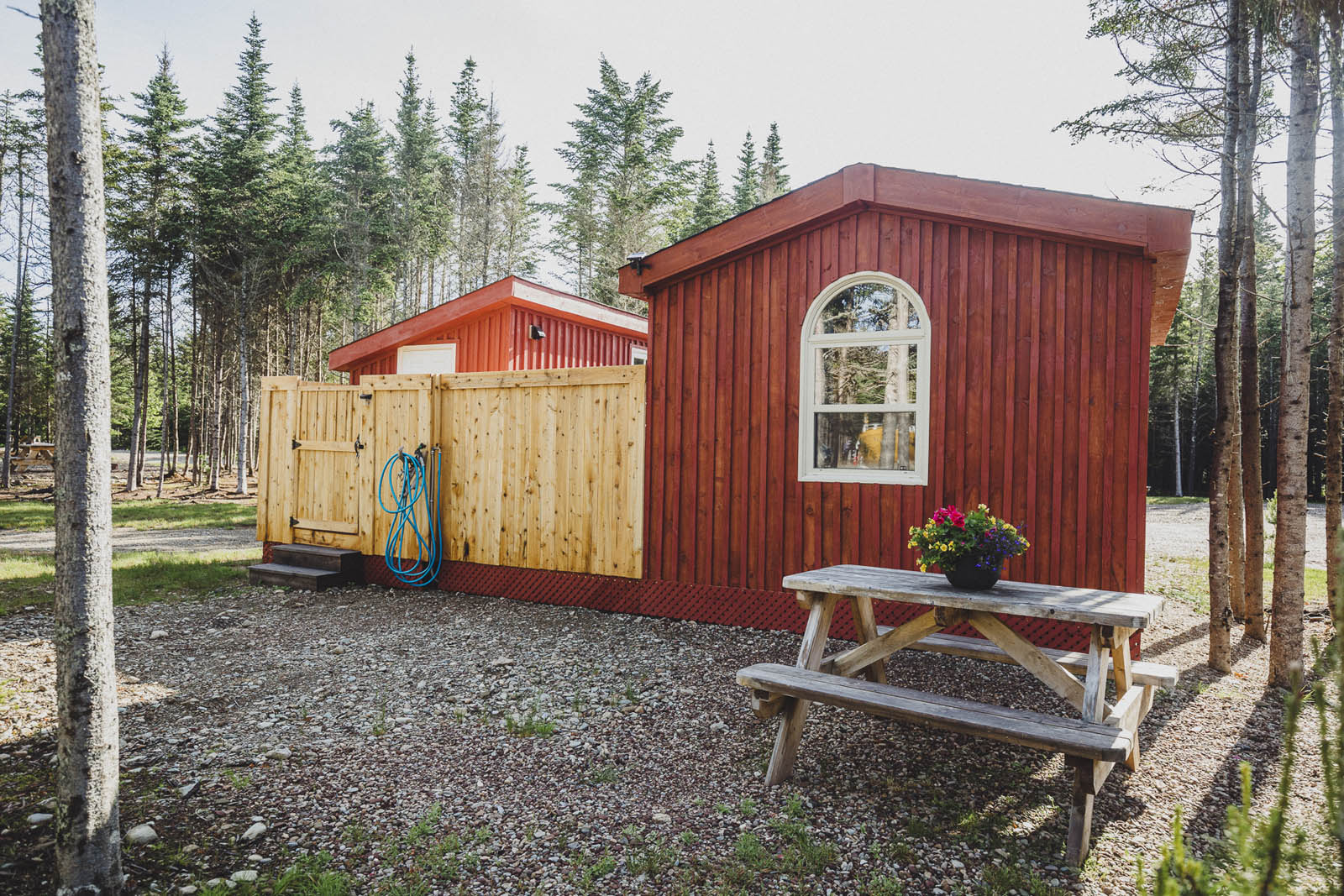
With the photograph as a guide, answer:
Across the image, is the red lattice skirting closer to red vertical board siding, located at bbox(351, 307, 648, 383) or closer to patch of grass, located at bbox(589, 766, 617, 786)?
patch of grass, located at bbox(589, 766, 617, 786)

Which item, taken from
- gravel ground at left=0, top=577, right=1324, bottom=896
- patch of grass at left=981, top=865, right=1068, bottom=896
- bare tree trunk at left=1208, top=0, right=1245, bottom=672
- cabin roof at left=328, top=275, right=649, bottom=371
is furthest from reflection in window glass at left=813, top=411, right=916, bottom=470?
cabin roof at left=328, top=275, right=649, bottom=371

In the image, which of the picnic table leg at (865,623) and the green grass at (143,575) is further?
the green grass at (143,575)

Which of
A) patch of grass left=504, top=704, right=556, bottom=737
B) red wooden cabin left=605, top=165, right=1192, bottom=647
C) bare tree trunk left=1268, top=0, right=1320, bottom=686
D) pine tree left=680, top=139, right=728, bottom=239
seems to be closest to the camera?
patch of grass left=504, top=704, right=556, bottom=737

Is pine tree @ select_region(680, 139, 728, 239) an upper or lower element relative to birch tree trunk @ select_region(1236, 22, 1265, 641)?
upper

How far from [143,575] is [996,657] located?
25.9 feet

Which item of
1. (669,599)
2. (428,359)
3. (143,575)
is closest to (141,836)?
(669,599)

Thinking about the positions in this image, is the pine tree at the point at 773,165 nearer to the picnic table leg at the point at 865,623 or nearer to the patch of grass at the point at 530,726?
the picnic table leg at the point at 865,623

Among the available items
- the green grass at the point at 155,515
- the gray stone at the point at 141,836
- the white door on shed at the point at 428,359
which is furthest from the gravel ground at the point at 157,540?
the gray stone at the point at 141,836

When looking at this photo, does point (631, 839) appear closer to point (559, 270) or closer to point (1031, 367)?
point (1031, 367)

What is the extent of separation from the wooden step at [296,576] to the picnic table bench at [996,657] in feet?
16.9

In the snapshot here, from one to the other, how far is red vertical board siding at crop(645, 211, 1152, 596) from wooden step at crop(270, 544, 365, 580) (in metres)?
3.17

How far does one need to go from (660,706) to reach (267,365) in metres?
20.3

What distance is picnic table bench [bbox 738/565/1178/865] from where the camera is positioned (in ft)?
8.18

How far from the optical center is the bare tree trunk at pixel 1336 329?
170 inches
